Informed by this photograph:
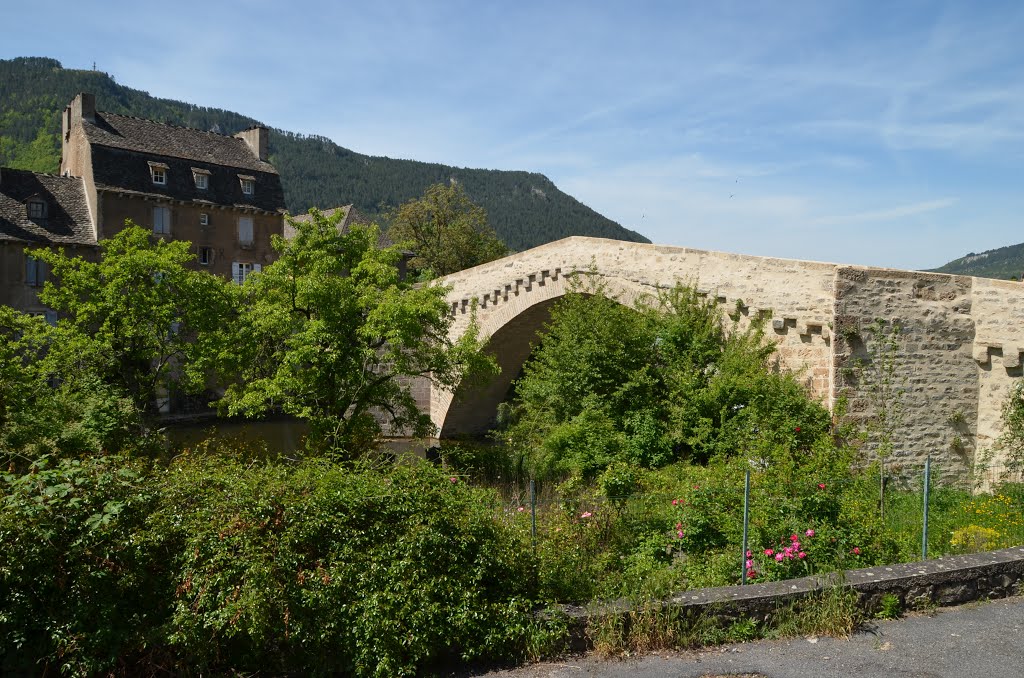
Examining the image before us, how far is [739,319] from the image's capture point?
1234 centimetres

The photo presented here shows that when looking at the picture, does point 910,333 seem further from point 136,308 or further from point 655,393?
point 136,308

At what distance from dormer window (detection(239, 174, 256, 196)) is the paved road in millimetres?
29933

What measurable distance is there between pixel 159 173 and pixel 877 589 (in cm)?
2923

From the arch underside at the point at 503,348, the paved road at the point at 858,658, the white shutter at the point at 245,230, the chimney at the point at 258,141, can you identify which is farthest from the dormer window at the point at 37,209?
the paved road at the point at 858,658

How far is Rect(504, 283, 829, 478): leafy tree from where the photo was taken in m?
11.2

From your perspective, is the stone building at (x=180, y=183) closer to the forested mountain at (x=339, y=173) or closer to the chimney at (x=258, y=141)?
the chimney at (x=258, y=141)

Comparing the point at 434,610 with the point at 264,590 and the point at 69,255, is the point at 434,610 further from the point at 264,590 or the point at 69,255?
the point at 69,255

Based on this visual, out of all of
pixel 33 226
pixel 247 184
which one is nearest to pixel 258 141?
pixel 247 184

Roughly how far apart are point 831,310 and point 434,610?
8017 millimetres

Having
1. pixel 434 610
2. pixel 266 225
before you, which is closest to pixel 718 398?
pixel 434 610

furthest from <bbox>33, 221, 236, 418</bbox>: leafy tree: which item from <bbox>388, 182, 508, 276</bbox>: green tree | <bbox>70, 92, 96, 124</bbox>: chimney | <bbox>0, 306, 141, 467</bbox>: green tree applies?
<bbox>388, 182, 508, 276</bbox>: green tree

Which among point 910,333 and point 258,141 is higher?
point 258,141

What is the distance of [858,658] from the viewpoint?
16.9ft

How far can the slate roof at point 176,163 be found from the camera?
2847 centimetres
